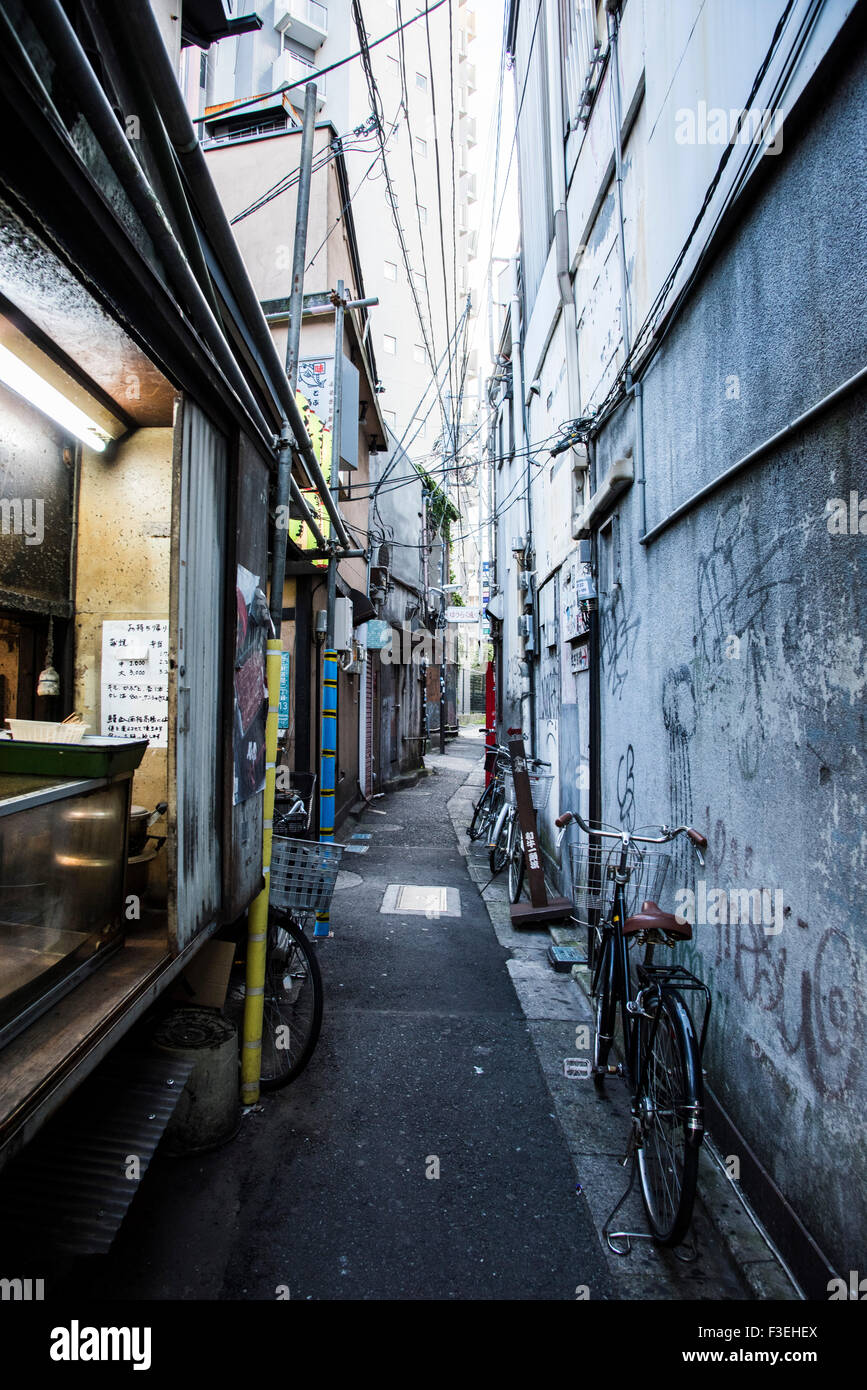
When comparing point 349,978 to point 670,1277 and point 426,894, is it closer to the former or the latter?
point 426,894

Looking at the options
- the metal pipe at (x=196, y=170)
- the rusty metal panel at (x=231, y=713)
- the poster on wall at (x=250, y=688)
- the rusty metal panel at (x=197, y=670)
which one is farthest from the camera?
the poster on wall at (x=250, y=688)

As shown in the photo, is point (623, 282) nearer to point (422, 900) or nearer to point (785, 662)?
point (785, 662)

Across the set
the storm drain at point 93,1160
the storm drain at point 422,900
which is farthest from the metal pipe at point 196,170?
the storm drain at point 422,900

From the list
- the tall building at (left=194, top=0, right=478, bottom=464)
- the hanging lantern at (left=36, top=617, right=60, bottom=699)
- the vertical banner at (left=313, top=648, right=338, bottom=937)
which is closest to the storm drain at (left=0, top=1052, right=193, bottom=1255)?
the hanging lantern at (left=36, top=617, right=60, bottom=699)

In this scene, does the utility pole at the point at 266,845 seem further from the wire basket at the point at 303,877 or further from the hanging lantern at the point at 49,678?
the hanging lantern at the point at 49,678

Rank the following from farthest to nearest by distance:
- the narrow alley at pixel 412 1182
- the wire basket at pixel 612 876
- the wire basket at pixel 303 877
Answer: the wire basket at pixel 303 877 < the wire basket at pixel 612 876 < the narrow alley at pixel 412 1182

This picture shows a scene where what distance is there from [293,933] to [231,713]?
1617 mm

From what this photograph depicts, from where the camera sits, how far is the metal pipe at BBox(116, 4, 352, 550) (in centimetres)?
192

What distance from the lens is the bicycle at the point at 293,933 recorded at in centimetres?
410

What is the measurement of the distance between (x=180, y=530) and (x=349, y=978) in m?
4.04

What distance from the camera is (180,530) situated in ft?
9.46

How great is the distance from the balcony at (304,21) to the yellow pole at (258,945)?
3502cm

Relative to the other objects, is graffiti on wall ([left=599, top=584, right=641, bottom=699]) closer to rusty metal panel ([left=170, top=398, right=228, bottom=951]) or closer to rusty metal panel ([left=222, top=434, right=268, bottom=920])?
rusty metal panel ([left=222, top=434, right=268, bottom=920])

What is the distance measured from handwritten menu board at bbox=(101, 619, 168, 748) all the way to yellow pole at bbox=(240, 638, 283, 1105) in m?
0.97
